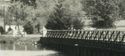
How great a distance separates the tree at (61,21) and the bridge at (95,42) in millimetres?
26346

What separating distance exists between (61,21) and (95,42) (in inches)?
Answer: 2241

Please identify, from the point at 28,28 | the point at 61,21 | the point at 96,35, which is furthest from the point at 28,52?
the point at 28,28

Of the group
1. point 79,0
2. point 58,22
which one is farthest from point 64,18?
point 79,0

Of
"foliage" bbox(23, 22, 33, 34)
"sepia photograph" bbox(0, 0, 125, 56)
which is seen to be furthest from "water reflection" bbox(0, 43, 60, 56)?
"foliage" bbox(23, 22, 33, 34)

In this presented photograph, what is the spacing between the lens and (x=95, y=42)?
194 ft

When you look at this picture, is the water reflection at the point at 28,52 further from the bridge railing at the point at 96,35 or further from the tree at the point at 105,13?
the tree at the point at 105,13

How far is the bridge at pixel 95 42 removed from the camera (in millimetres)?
50125

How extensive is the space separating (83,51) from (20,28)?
69218 mm

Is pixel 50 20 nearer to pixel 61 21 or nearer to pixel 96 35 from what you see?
pixel 61 21

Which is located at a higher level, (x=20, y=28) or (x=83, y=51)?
(x=83, y=51)

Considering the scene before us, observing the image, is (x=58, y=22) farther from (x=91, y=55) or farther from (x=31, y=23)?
(x=91, y=55)

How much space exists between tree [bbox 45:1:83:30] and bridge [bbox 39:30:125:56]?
26.3m

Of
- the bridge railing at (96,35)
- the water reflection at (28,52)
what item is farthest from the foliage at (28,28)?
the bridge railing at (96,35)

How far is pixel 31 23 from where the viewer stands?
4892 inches
